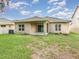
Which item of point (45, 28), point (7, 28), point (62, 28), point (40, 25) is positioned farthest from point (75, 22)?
point (7, 28)

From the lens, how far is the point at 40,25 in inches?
1341

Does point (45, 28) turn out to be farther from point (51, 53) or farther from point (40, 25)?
point (51, 53)

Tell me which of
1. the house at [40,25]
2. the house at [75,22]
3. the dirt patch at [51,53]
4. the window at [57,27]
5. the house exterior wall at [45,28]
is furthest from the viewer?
the house at [75,22]

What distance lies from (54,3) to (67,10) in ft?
14.0

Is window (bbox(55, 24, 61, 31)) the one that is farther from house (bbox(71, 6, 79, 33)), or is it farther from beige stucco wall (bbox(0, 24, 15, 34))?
house (bbox(71, 6, 79, 33))

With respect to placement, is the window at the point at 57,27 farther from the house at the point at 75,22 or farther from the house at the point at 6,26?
the house at the point at 75,22

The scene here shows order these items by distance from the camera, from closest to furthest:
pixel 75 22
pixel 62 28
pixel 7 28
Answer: pixel 62 28 → pixel 7 28 → pixel 75 22

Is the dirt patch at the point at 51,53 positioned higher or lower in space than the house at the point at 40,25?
lower

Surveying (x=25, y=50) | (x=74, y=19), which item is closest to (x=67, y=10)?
(x=74, y=19)

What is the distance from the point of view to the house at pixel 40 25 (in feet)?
110

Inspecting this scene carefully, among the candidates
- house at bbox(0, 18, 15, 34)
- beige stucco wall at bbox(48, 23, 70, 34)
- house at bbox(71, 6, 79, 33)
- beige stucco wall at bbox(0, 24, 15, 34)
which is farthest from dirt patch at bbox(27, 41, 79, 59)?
house at bbox(71, 6, 79, 33)

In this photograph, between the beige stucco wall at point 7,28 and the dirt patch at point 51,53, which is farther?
the beige stucco wall at point 7,28

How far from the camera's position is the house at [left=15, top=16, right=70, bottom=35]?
33.4 meters

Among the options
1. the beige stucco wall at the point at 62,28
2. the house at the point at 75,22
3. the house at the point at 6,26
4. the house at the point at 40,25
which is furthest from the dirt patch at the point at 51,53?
the house at the point at 75,22
